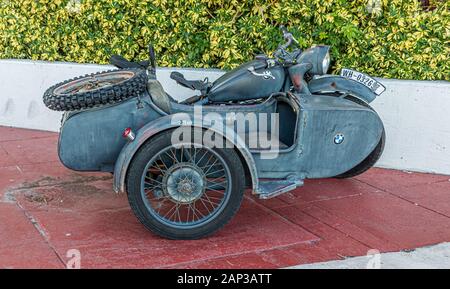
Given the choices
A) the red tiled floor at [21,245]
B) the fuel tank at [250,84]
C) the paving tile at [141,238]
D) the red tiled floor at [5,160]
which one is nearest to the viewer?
the red tiled floor at [21,245]

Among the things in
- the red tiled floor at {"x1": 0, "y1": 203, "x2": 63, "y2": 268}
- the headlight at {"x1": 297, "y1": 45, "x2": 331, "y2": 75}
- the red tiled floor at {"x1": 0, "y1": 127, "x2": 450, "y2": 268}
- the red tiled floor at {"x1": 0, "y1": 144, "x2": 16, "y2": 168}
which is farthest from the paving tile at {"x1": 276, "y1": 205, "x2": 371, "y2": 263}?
the red tiled floor at {"x1": 0, "y1": 144, "x2": 16, "y2": 168}

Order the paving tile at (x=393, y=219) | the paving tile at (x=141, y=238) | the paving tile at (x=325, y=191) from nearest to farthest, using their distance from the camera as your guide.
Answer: the paving tile at (x=141, y=238) → the paving tile at (x=393, y=219) → the paving tile at (x=325, y=191)

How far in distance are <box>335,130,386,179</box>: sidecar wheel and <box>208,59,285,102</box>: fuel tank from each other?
1.22 metres

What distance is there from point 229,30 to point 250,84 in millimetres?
1725

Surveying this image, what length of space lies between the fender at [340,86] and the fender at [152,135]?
48.8 inches

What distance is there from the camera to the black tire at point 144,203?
4523 millimetres

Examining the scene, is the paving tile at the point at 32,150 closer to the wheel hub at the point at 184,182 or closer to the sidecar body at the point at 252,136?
the sidecar body at the point at 252,136

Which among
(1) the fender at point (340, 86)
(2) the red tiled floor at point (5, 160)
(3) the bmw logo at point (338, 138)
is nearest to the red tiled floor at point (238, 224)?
(2) the red tiled floor at point (5, 160)

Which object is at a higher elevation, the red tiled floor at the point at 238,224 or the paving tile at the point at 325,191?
the red tiled floor at the point at 238,224

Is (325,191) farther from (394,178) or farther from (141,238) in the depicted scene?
(141,238)

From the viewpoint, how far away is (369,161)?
5.97 m

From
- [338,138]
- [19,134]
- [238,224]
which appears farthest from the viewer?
[19,134]

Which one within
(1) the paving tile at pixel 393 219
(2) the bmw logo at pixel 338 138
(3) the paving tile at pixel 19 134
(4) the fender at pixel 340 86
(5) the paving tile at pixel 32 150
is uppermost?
(4) the fender at pixel 340 86

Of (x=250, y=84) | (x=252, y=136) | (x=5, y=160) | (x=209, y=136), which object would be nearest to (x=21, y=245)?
(x=209, y=136)
